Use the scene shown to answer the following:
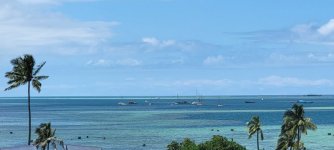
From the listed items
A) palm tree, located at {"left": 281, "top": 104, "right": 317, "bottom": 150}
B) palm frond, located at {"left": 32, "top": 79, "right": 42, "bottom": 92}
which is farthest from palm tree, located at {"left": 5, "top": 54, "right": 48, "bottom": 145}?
palm tree, located at {"left": 281, "top": 104, "right": 317, "bottom": 150}

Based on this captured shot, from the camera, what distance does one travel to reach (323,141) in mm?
158750

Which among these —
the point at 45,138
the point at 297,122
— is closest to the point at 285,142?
the point at 297,122

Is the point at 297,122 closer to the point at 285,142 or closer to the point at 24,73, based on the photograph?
the point at 285,142

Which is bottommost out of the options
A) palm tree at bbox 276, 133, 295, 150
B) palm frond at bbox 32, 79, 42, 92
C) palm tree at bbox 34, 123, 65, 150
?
palm tree at bbox 276, 133, 295, 150

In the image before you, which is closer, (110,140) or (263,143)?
(263,143)

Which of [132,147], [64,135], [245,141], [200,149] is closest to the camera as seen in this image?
[200,149]

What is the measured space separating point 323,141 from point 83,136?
69.0 m

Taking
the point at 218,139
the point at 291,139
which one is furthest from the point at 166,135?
the point at 218,139

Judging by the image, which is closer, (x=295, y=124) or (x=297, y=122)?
(x=297, y=122)

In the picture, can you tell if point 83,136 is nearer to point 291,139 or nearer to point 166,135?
point 166,135

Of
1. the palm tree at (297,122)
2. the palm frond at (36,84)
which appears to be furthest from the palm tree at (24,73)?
the palm tree at (297,122)

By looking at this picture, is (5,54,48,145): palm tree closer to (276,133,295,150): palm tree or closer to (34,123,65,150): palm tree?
(34,123,65,150): palm tree

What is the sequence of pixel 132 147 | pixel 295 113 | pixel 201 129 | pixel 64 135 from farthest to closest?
pixel 201 129 → pixel 64 135 → pixel 132 147 → pixel 295 113

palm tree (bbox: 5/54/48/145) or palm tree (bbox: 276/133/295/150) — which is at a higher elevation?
palm tree (bbox: 5/54/48/145)
